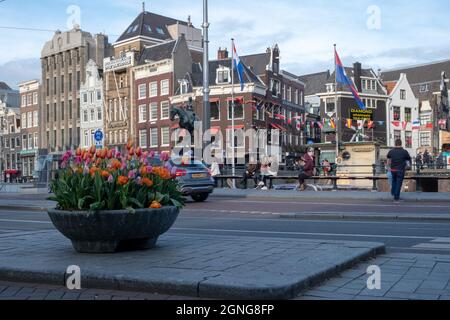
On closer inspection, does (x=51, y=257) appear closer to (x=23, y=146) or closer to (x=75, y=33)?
(x=75, y=33)

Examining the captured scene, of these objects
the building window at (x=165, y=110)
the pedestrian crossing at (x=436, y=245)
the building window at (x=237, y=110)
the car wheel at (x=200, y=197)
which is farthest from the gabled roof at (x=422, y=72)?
the pedestrian crossing at (x=436, y=245)

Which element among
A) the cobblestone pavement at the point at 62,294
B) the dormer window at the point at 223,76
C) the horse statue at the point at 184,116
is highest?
the dormer window at the point at 223,76

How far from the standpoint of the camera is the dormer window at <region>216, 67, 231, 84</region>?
5856cm

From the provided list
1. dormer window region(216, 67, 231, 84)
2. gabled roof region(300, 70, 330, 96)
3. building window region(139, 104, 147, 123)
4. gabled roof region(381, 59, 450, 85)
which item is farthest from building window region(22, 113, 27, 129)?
gabled roof region(381, 59, 450, 85)

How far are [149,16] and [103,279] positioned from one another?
64661 mm

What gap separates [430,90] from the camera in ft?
274

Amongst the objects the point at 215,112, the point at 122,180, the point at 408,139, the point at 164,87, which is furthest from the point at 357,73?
the point at 122,180

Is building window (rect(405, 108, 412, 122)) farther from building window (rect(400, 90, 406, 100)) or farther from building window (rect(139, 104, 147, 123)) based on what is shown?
building window (rect(139, 104, 147, 123))

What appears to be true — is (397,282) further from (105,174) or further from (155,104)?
(155,104)

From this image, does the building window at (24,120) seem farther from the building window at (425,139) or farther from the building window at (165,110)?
the building window at (425,139)

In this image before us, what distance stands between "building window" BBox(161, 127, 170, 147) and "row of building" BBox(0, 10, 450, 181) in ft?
0.36

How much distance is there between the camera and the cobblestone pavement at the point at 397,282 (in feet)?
15.1

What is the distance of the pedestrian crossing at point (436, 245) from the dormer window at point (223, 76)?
167ft

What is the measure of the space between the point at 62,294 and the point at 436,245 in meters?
5.21
